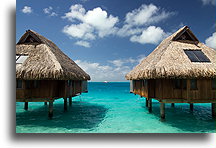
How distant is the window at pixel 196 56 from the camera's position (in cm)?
789

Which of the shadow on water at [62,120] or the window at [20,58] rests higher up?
the window at [20,58]

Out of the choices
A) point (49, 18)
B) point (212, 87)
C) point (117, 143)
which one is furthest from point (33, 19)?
point (212, 87)

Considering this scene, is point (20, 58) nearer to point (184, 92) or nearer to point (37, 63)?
point (37, 63)

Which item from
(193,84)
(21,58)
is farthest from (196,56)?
(21,58)

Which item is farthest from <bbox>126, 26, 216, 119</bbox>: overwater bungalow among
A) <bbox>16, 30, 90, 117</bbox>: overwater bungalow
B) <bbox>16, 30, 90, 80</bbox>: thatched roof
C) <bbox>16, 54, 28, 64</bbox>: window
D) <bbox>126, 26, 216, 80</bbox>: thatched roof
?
<bbox>16, 54, 28, 64</bbox>: window

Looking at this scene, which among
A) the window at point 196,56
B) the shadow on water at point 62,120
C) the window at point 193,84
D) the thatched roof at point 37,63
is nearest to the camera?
the thatched roof at point 37,63

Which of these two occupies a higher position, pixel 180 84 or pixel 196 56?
pixel 196 56

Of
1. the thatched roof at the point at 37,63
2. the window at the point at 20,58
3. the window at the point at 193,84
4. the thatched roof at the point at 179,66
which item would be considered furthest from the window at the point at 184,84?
the window at the point at 20,58

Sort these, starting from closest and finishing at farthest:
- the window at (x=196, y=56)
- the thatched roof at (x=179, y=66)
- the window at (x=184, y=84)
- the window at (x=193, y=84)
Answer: the thatched roof at (x=179, y=66) → the window at (x=193, y=84) → the window at (x=184, y=84) → the window at (x=196, y=56)

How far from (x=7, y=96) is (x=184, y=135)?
246 inches

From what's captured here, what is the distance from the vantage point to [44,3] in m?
6.00

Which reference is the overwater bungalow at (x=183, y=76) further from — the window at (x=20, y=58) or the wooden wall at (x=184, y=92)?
the window at (x=20, y=58)

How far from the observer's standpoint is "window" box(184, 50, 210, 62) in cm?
789

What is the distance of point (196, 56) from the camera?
8.09 meters
